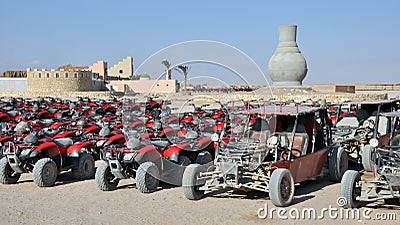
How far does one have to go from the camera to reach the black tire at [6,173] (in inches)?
410

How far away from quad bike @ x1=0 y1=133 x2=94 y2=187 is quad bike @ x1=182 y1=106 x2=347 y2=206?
116 inches

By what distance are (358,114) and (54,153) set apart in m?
7.07

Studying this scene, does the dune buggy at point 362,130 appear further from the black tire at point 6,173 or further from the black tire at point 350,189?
the black tire at point 6,173

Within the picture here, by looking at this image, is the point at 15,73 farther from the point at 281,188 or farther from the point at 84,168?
the point at 281,188

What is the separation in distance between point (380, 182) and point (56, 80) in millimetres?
52109

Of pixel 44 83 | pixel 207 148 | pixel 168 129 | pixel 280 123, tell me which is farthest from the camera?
pixel 44 83

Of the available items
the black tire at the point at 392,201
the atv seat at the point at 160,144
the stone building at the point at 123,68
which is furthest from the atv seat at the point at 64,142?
the stone building at the point at 123,68

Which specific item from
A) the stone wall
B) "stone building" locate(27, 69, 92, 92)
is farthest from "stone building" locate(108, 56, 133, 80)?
"stone building" locate(27, 69, 92, 92)

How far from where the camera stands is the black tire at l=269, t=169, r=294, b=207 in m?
7.93

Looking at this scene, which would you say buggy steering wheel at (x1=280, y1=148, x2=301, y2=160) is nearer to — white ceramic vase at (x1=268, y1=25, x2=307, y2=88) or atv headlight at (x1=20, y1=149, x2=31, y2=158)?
atv headlight at (x1=20, y1=149, x2=31, y2=158)

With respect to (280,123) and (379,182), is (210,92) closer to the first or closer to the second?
(280,123)

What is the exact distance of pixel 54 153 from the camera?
10.5 meters

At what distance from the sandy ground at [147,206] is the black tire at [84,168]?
58 cm

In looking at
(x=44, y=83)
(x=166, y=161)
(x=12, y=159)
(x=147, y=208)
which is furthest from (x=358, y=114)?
(x=44, y=83)
